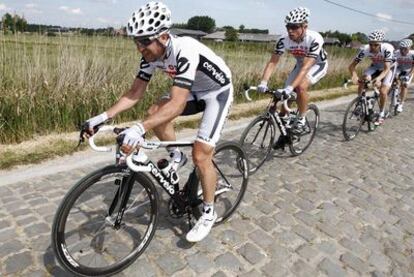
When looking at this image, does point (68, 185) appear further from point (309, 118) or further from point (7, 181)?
point (309, 118)

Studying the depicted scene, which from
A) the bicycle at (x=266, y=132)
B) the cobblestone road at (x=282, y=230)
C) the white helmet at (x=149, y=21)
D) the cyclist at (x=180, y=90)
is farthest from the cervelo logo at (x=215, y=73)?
the bicycle at (x=266, y=132)

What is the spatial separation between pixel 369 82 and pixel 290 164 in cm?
334

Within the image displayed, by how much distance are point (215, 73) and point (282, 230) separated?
1999 millimetres

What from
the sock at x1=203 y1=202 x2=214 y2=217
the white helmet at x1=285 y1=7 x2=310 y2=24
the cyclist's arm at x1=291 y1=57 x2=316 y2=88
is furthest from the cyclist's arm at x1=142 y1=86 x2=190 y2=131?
the white helmet at x1=285 y1=7 x2=310 y2=24

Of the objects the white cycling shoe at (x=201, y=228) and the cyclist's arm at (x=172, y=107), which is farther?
the white cycling shoe at (x=201, y=228)

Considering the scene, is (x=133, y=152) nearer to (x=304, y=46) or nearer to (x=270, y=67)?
(x=270, y=67)

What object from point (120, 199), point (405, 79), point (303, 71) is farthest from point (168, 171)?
point (405, 79)

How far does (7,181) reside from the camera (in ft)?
17.1

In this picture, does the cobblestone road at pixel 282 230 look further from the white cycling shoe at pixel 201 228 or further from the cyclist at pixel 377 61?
the cyclist at pixel 377 61

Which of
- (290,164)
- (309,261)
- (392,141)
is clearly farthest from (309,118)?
(309,261)

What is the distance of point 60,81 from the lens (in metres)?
7.69

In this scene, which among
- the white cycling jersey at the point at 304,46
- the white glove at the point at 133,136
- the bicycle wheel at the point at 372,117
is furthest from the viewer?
the bicycle wheel at the point at 372,117

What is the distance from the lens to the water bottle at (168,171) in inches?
142

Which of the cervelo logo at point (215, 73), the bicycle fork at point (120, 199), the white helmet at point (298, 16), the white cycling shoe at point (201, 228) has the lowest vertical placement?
the white cycling shoe at point (201, 228)
